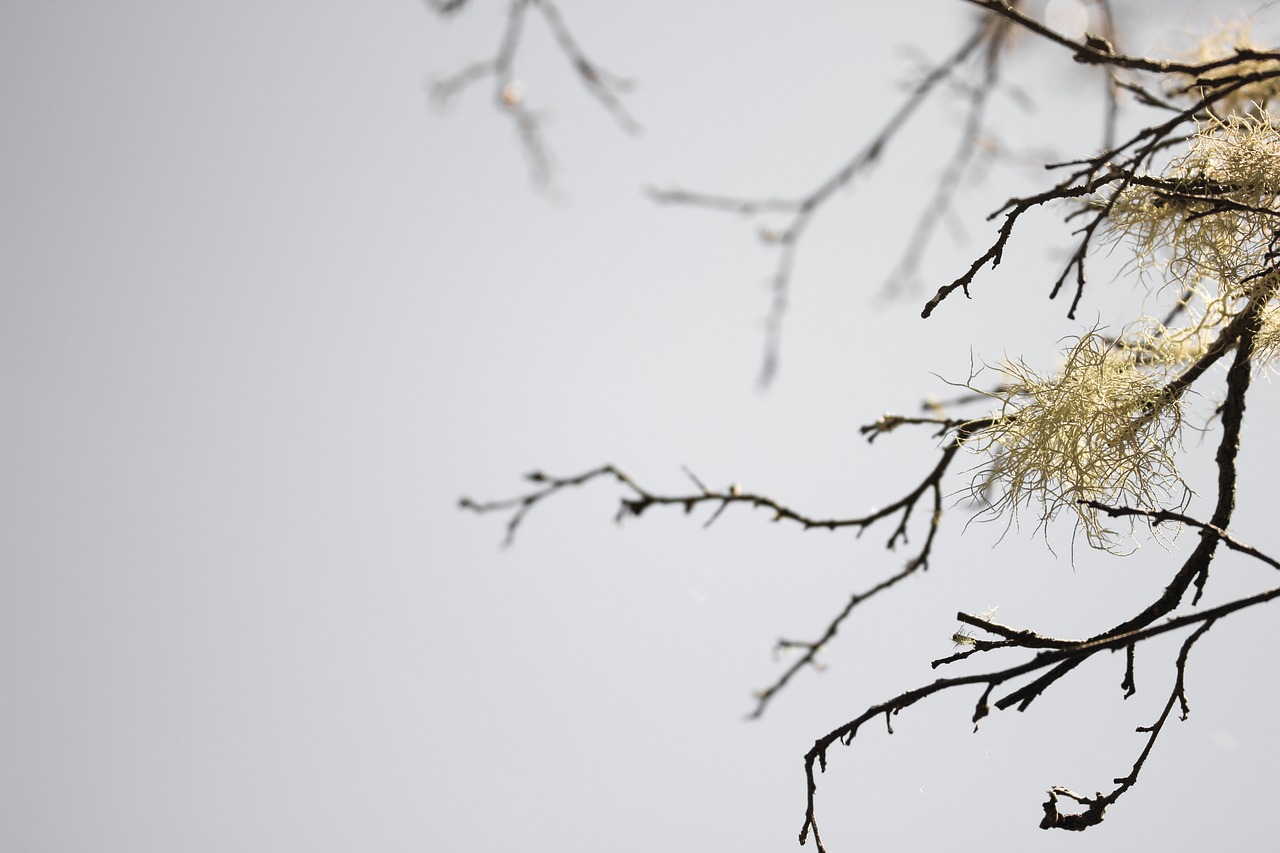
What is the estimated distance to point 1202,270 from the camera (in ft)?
2.80

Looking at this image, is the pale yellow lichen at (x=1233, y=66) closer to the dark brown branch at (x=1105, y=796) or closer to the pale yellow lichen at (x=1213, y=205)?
the pale yellow lichen at (x=1213, y=205)

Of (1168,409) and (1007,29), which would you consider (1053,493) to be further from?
(1007,29)

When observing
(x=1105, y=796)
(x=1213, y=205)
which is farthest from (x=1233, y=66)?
(x=1105, y=796)

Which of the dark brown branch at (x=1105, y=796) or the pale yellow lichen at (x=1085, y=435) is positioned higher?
the pale yellow lichen at (x=1085, y=435)

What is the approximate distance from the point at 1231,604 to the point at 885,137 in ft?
4.03

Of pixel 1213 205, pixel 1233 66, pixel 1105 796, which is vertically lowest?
pixel 1105 796

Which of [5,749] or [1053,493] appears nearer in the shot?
[1053,493]

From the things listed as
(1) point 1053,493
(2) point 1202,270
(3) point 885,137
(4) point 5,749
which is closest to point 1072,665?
(1) point 1053,493

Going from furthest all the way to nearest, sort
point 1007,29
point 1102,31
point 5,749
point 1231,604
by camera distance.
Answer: point 5,749, point 1007,29, point 1102,31, point 1231,604

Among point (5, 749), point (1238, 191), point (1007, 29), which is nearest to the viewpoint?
point (1238, 191)

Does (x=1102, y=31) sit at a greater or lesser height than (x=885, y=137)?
greater

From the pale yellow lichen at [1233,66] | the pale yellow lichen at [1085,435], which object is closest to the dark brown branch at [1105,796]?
the pale yellow lichen at [1085,435]

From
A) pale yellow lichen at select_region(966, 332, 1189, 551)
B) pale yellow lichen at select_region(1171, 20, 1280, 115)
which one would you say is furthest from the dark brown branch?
pale yellow lichen at select_region(1171, 20, 1280, 115)

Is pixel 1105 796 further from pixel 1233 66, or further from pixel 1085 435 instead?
pixel 1233 66
